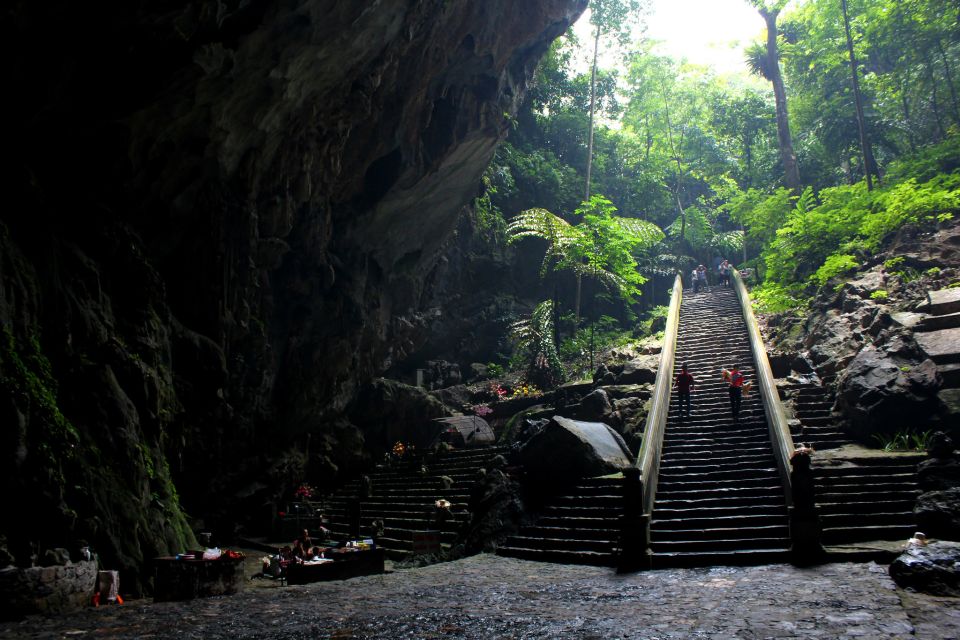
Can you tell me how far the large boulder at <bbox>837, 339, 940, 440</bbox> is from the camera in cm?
1302

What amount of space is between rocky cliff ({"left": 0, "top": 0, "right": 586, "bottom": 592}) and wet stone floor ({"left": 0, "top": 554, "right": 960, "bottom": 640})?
278 cm

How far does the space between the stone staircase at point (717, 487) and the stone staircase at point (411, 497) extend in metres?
4.72

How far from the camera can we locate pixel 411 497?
710 inches

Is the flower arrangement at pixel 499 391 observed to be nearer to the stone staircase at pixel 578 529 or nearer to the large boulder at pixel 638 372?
the large boulder at pixel 638 372

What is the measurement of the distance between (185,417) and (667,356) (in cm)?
1245

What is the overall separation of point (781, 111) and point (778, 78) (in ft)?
5.45

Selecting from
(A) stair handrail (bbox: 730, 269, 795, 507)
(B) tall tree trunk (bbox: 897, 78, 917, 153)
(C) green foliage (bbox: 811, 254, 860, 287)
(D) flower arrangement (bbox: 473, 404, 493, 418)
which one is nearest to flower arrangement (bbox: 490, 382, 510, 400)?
(D) flower arrangement (bbox: 473, 404, 493, 418)

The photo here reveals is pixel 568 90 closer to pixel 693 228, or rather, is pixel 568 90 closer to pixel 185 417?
pixel 693 228

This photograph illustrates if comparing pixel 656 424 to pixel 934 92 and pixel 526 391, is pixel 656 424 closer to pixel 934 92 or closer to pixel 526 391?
pixel 526 391

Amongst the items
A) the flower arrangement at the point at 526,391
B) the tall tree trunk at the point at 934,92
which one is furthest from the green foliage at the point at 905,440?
the tall tree trunk at the point at 934,92

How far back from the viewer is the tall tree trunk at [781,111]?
3022 cm

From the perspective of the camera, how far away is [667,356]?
1812 centimetres

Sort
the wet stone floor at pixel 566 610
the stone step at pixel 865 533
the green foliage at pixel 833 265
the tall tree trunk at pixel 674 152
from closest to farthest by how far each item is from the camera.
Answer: the wet stone floor at pixel 566 610 → the stone step at pixel 865 533 → the green foliage at pixel 833 265 → the tall tree trunk at pixel 674 152

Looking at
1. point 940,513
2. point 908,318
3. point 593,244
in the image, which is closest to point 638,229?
point 593,244
